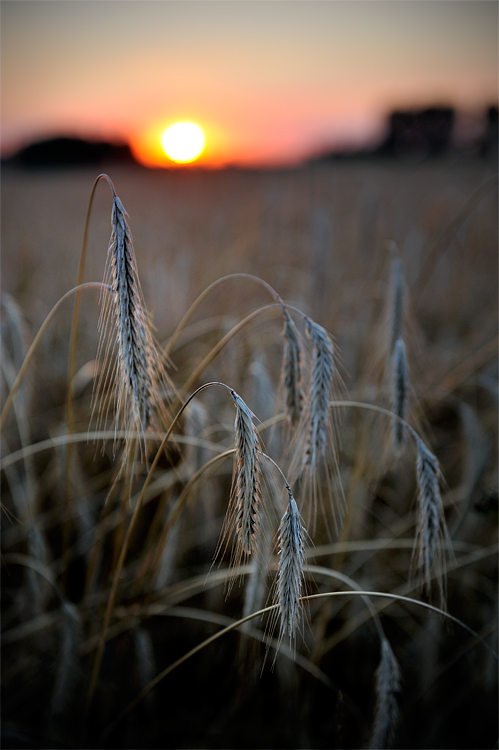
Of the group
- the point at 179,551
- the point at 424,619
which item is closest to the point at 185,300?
the point at 179,551

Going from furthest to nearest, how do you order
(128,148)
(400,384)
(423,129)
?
1. (423,129)
2. (128,148)
3. (400,384)

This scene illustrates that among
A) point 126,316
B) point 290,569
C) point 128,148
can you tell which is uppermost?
point 128,148

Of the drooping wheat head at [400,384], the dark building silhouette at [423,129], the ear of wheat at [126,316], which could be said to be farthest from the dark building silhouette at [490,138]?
the dark building silhouette at [423,129]

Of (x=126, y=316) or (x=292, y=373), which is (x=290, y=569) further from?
(x=126, y=316)

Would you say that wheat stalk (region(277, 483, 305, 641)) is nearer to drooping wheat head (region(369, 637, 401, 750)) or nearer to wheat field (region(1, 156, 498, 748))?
wheat field (region(1, 156, 498, 748))

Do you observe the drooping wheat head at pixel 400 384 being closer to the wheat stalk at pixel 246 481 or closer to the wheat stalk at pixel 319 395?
the wheat stalk at pixel 319 395

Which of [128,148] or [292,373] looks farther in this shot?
[128,148]

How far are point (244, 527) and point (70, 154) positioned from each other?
9.52m

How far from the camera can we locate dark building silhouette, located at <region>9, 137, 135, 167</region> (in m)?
7.45

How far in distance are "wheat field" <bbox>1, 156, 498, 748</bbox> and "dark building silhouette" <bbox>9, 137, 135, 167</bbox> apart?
5.81m

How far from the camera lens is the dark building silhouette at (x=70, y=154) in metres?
7.45

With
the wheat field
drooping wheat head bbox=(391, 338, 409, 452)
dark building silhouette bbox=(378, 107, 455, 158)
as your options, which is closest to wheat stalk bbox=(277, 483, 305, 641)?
the wheat field

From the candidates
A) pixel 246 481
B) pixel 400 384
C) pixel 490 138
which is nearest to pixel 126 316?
pixel 246 481

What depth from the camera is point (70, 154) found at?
8.24 m
